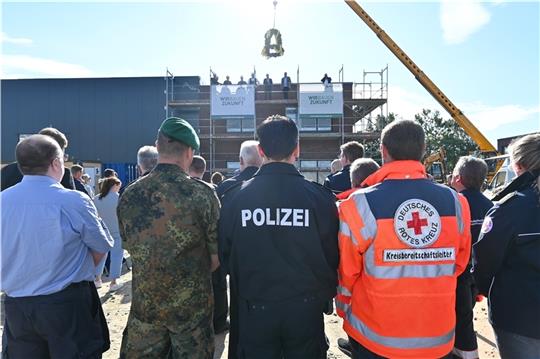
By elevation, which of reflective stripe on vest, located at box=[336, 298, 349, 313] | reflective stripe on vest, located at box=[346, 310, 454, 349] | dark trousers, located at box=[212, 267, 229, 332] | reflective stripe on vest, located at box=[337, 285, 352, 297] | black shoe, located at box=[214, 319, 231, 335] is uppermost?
reflective stripe on vest, located at box=[337, 285, 352, 297]

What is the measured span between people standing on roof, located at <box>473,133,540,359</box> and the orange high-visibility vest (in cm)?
29

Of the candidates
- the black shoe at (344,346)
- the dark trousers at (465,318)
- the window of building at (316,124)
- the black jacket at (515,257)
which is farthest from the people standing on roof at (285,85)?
the black jacket at (515,257)

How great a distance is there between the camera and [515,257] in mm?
2092

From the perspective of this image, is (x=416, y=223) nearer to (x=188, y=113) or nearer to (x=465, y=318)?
(x=465, y=318)

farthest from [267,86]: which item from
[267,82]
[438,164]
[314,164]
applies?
[438,164]

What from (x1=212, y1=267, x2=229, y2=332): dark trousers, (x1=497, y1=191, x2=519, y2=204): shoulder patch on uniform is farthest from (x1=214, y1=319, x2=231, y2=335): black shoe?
(x1=497, y1=191, x2=519, y2=204): shoulder patch on uniform

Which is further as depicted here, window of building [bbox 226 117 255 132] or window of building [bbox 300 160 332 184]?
window of building [bbox 226 117 255 132]

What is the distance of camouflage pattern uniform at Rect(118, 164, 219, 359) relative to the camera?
2195 mm

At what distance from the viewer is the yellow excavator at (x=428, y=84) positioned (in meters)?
19.9

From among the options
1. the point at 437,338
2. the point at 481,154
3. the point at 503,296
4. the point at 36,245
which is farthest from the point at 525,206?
the point at 481,154

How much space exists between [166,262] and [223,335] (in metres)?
2.49

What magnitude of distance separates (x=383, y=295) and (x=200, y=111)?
2162cm

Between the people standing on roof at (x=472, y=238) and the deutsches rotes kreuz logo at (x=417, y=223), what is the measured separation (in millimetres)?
1176

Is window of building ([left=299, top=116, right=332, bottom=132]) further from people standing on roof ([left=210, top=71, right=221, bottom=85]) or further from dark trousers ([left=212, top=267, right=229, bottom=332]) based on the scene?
dark trousers ([left=212, top=267, right=229, bottom=332])
